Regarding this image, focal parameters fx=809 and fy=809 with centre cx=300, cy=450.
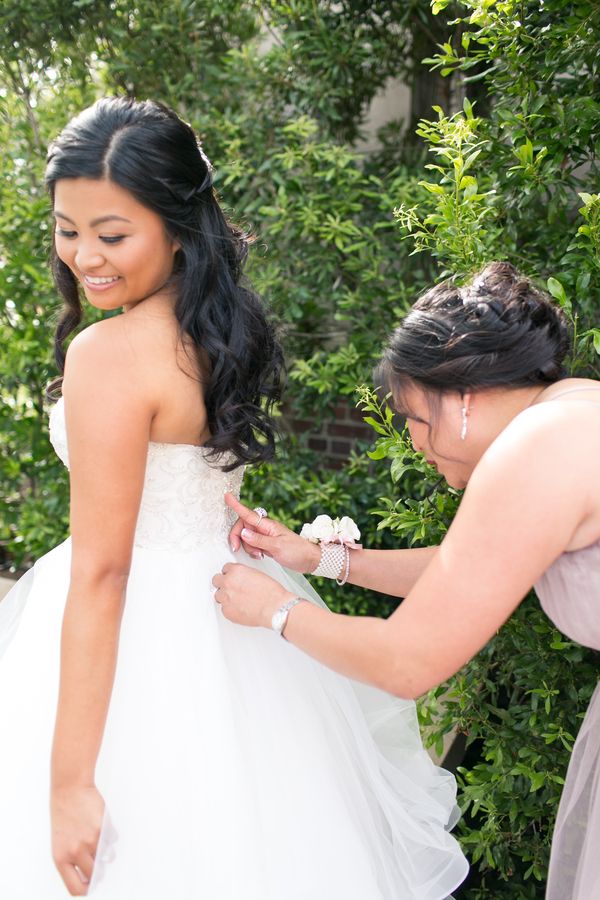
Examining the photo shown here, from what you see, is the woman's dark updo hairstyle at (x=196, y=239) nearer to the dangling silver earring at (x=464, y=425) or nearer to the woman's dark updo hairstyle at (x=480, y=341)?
the woman's dark updo hairstyle at (x=480, y=341)

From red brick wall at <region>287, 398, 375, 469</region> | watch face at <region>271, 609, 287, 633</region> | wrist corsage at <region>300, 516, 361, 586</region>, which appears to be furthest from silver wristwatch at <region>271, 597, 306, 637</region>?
red brick wall at <region>287, 398, 375, 469</region>

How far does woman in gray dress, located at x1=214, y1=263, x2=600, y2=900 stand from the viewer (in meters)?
1.24

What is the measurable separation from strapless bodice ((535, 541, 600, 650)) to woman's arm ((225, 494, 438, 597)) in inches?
16.2

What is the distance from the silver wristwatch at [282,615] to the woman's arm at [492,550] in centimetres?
21

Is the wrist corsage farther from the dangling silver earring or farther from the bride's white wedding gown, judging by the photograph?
the dangling silver earring

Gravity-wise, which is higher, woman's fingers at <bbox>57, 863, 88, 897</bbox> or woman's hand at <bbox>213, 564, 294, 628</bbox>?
woman's hand at <bbox>213, 564, 294, 628</bbox>

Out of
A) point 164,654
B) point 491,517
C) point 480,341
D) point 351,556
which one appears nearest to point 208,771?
point 164,654

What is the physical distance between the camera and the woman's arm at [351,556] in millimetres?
1841

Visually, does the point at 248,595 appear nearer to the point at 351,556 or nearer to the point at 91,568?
the point at 91,568

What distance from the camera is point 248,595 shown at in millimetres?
1575

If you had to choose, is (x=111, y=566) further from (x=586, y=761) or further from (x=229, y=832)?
(x=586, y=761)

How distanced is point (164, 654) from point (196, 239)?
836mm

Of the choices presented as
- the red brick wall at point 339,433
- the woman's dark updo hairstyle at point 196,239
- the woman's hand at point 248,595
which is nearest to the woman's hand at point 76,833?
the woman's hand at point 248,595

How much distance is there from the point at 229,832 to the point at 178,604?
1.44 ft
